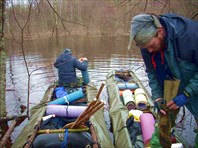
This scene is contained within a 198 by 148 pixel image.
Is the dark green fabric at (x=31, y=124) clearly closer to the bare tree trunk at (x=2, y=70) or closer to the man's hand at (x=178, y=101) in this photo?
the bare tree trunk at (x=2, y=70)

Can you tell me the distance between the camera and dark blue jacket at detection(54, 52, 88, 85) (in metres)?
7.55

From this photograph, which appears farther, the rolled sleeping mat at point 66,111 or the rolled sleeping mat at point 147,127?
the rolled sleeping mat at point 66,111

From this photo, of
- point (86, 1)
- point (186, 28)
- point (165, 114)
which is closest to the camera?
point (186, 28)

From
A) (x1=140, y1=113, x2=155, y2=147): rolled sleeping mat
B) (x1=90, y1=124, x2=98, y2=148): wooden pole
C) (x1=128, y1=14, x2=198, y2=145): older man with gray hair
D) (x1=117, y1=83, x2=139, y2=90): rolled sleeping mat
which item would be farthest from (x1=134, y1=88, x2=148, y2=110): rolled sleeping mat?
(x1=128, y1=14, x2=198, y2=145): older man with gray hair

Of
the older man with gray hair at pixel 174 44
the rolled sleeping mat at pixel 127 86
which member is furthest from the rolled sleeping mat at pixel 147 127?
the rolled sleeping mat at pixel 127 86

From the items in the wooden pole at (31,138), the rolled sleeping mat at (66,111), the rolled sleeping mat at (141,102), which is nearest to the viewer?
the wooden pole at (31,138)

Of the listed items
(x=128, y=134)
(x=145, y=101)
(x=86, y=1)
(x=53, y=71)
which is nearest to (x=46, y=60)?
(x=53, y=71)

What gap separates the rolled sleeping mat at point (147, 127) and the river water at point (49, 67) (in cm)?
167

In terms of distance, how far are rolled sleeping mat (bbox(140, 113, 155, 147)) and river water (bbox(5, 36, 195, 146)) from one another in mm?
1673

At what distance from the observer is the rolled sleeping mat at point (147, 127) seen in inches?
178

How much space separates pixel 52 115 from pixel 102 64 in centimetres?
880

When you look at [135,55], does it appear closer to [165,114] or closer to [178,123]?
[178,123]

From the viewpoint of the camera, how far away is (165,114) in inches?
112

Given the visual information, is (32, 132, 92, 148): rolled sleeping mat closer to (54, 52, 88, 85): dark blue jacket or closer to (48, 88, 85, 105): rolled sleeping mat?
(48, 88, 85, 105): rolled sleeping mat
